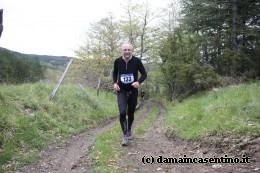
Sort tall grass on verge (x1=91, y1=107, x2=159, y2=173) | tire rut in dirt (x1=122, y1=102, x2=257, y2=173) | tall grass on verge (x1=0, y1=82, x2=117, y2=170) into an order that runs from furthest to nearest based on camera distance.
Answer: tall grass on verge (x1=0, y1=82, x2=117, y2=170) < tall grass on verge (x1=91, y1=107, x2=159, y2=173) < tire rut in dirt (x1=122, y1=102, x2=257, y2=173)

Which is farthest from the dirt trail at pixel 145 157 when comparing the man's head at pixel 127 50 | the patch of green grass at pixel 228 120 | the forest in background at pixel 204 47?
the forest in background at pixel 204 47

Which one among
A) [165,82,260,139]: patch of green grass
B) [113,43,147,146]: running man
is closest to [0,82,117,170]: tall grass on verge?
[113,43,147,146]: running man

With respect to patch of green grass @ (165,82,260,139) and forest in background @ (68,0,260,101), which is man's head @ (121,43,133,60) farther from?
forest in background @ (68,0,260,101)

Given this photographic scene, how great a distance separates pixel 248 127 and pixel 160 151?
2.00 meters

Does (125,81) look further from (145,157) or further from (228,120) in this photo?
(228,120)

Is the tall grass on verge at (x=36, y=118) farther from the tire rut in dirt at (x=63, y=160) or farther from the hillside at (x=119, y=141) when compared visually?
the tire rut in dirt at (x=63, y=160)

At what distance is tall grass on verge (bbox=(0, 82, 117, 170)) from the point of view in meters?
6.20

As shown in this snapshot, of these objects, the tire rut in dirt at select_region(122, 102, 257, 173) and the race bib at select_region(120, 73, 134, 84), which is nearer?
the tire rut in dirt at select_region(122, 102, 257, 173)

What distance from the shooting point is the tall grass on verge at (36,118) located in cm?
620

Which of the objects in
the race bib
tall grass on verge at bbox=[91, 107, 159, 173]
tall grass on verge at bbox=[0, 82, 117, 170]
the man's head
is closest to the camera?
tall grass on verge at bbox=[91, 107, 159, 173]

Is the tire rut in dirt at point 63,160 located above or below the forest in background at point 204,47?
below

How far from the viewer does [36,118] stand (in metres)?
8.62

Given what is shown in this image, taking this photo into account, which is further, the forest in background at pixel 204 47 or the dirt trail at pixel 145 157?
the forest in background at pixel 204 47

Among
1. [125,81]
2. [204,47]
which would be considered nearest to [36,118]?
[125,81]
